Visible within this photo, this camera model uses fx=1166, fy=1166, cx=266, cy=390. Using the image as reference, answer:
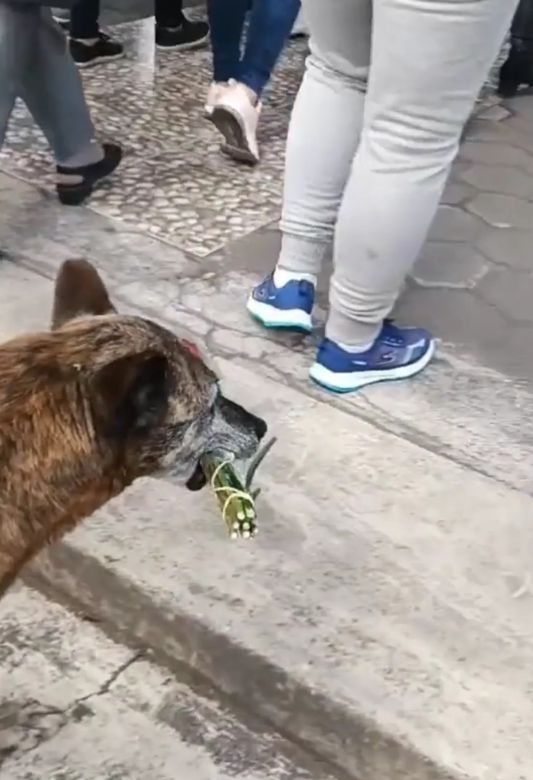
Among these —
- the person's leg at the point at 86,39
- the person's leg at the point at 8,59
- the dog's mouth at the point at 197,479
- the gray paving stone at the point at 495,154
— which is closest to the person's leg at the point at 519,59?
the gray paving stone at the point at 495,154

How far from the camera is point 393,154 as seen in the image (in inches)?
104

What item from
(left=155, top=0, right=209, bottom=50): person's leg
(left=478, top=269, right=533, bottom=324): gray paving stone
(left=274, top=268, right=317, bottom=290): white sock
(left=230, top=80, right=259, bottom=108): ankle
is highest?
(left=274, top=268, right=317, bottom=290): white sock

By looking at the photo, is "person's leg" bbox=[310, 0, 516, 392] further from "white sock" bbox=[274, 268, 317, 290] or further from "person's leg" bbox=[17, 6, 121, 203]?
"person's leg" bbox=[17, 6, 121, 203]

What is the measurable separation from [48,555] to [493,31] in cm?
146

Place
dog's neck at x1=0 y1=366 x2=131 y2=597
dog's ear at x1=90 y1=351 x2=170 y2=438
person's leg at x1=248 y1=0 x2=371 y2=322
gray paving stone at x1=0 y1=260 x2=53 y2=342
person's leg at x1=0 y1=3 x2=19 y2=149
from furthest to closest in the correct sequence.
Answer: person's leg at x1=0 y1=3 x2=19 y2=149, gray paving stone at x1=0 y1=260 x2=53 y2=342, person's leg at x1=248 y1=0 x2=371 y2=322, dog's neck at x1=0 y1=366 x2=131 y2=597, dog's ear at x1=90 y1=351 x2=170 y2=438

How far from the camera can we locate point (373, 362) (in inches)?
119

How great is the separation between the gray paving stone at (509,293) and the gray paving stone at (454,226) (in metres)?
0.25

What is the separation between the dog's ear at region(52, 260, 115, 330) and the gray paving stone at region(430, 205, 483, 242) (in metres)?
2.02

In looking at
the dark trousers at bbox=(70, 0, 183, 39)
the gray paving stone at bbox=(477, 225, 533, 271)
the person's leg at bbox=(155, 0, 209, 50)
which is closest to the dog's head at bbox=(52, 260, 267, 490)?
the gray paving stone at bbox=(477, 225, 533, 271)

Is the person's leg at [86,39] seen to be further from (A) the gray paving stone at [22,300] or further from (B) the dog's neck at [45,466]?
(B) the dog's neck at [45,466]

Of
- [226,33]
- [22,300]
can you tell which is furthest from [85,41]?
[22,300]

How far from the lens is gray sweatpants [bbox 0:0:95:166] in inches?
129

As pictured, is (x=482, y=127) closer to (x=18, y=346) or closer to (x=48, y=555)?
(x=48, y=555)

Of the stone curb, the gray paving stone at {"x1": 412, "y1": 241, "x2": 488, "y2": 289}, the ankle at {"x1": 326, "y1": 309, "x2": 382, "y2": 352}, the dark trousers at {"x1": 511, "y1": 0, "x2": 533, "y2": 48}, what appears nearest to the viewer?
the stone curb
